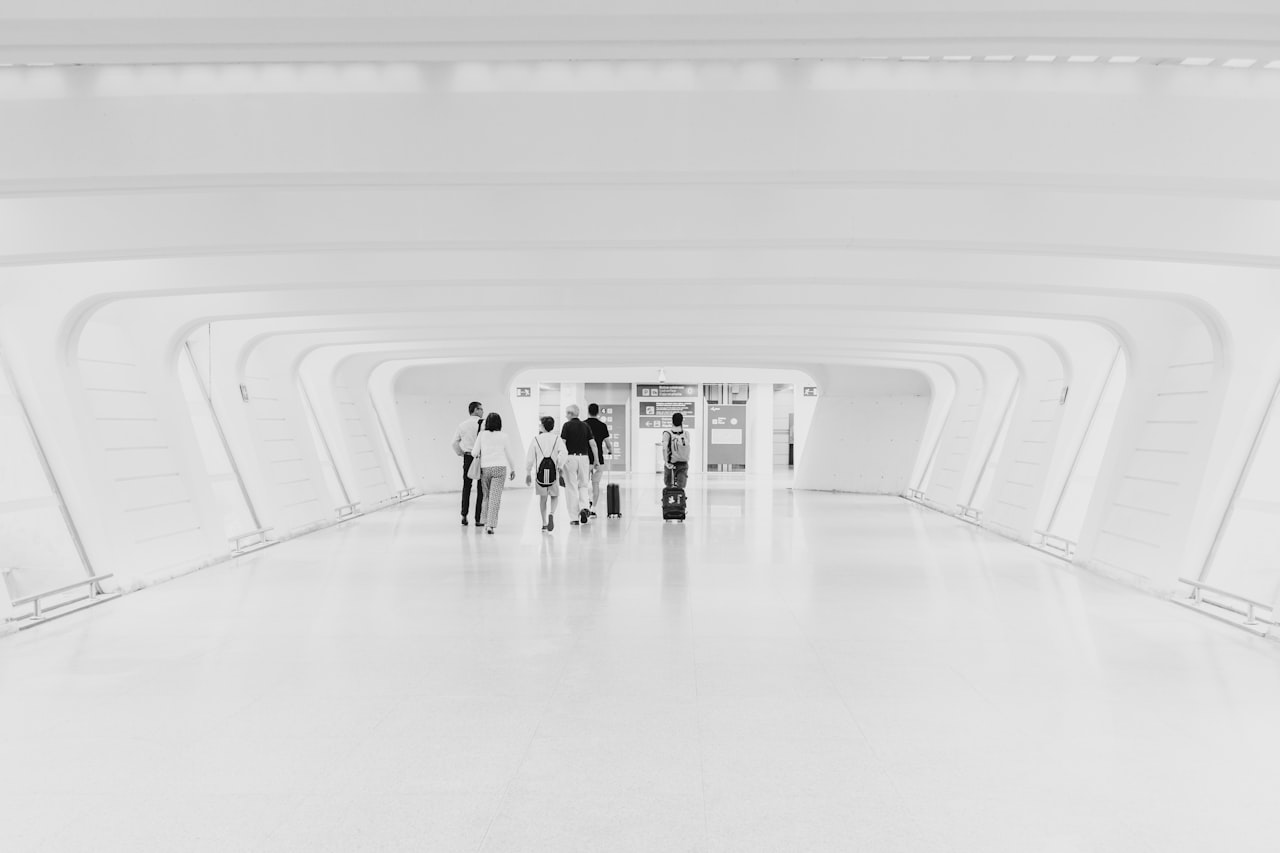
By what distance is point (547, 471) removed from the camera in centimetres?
1311

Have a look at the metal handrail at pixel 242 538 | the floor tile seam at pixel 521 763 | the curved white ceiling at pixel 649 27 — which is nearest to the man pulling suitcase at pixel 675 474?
the metal handrail at pixel 242 538

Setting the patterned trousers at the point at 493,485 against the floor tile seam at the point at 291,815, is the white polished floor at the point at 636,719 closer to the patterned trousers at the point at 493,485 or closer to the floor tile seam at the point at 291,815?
the floor tile seam at the point at 291,815

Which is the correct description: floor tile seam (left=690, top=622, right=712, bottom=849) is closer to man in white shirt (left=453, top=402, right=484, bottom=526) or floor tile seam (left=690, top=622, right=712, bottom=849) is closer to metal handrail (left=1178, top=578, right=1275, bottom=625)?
metal handrail (left=1178, top=578, right=1275, bottom=625)

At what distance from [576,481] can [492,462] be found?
168 cm

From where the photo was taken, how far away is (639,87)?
5398mm

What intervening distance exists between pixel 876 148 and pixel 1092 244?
266 centimetres

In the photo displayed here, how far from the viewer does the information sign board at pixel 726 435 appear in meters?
33.3

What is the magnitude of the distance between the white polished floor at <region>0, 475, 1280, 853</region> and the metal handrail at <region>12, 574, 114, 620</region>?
0.25 meters

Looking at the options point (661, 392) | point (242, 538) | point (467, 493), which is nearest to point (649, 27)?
point (242, 538)

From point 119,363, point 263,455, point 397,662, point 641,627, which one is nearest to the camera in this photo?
point 397,662

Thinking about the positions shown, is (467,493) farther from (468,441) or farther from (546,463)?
(546,463)

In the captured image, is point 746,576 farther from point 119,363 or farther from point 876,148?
point 119,363

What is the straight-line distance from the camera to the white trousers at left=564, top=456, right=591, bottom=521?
14039 mm

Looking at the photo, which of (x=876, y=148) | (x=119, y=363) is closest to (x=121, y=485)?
(x=119, y=363)
